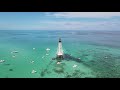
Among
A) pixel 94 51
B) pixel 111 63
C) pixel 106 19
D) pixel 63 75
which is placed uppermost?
pixel 106 19

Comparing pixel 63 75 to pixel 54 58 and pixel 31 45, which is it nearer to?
pixel 54 58
